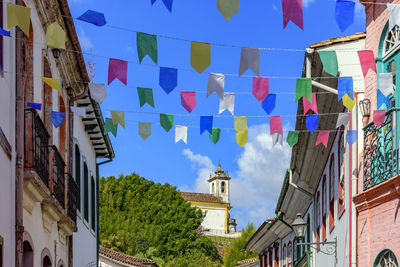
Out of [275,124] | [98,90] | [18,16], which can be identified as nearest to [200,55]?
[18,16]

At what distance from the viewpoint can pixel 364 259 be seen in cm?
1141

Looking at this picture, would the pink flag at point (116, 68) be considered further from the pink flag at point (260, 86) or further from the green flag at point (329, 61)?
the green flag at point (329, 61)

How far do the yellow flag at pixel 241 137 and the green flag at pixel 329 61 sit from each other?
1.91 metres

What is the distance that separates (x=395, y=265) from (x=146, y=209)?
52.1m

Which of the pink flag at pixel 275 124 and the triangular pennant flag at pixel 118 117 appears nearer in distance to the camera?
the triangular pennant flag at pixel 118 117

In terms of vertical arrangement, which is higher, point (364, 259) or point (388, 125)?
point (388, 125)

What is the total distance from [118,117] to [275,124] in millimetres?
2105

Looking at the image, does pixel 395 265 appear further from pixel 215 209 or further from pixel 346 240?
pixel 215 209

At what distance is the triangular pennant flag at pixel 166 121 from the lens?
10.1 m

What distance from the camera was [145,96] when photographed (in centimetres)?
931

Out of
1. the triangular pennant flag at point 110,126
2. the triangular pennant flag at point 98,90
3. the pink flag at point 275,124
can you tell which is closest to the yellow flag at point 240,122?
the pink flag at point 275,124

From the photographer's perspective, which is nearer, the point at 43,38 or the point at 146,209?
the point at 43,38

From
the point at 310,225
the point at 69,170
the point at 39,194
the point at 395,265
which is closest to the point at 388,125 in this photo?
the point at 395,265

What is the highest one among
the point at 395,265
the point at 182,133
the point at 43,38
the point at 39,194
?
the point at 43,38
